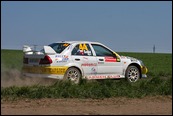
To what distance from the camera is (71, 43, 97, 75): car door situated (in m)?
14.3

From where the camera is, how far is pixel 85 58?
14.4 metres

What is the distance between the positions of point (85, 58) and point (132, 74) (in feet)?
6.92

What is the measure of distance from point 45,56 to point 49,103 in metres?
3.64

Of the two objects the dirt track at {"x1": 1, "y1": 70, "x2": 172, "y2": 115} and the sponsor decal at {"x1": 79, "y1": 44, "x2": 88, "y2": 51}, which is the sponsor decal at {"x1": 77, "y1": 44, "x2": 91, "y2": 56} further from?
the dirt track at {"x1": 1, "y1": 70, "x2": 172, "y2": 115}

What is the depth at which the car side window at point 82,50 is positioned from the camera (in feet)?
47.1

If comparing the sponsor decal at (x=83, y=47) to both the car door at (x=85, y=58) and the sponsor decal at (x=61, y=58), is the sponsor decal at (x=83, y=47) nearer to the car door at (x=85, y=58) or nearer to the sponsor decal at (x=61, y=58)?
the car door at (x=85, y=58)

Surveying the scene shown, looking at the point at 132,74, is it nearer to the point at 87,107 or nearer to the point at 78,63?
the point at 78,63

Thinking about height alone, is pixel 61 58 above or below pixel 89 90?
above

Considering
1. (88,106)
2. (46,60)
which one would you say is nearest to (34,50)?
(46,60)

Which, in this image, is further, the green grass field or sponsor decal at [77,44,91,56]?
sponsor decal at [77,44,91,56]

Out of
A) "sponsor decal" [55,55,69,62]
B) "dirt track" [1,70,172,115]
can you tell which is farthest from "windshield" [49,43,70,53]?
"dirt track" [1,70,172,115]

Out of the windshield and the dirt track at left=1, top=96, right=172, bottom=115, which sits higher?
the windshield

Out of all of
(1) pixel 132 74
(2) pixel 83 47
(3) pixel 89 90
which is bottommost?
(3) pixel 89 90

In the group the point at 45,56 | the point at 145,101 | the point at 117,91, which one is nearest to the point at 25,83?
the point at 45,56
